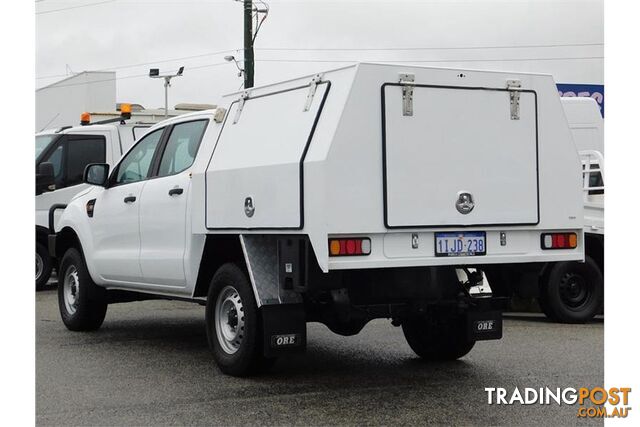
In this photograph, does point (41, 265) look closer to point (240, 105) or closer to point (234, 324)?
point (240, 105)

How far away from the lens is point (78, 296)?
34.9ft

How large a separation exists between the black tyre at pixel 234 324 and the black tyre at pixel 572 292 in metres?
4.99

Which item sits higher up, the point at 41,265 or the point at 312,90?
the point at 312,90

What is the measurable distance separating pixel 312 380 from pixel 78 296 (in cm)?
372

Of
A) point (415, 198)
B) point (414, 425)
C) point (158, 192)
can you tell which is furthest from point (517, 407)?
point (158, 192)

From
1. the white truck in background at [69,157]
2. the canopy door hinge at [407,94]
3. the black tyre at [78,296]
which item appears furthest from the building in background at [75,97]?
the canopy door hinge at [407,94]

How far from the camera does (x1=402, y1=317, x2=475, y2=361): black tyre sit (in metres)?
A: 8.52

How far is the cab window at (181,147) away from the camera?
8784mm

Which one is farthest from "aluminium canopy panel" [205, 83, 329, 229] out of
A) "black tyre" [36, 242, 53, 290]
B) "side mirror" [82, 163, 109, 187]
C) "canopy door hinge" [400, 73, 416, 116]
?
"black tyre" [36, 242, 53, 290]

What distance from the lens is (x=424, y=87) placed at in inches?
285

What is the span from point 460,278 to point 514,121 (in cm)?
134

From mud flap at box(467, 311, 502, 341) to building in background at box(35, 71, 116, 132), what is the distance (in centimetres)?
2944

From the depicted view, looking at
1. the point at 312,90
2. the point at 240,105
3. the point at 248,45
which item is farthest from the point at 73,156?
the point at 248,45

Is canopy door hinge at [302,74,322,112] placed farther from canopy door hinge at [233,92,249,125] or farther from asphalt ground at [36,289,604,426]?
asphalt ground at [36,289,604,426]
